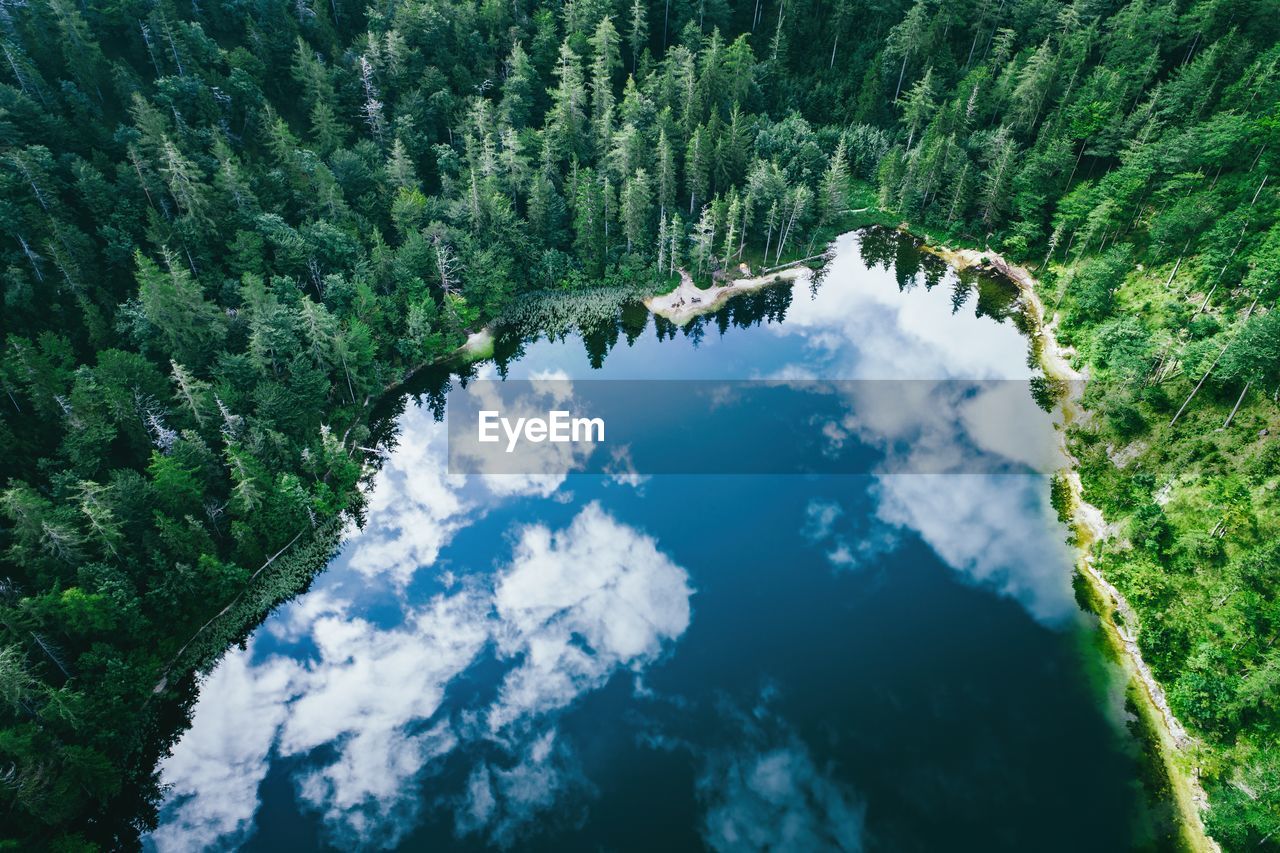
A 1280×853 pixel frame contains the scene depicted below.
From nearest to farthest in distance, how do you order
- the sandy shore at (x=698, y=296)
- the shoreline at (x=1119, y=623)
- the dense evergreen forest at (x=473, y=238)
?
1. the shoreline at (x=1119, y=623)
2. the dense evergreen forest at (x=473, y=238)
3. the sandy shore at (x=698, y=296)

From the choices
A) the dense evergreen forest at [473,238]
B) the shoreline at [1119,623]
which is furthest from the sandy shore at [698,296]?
the shoreline at [1119,623]

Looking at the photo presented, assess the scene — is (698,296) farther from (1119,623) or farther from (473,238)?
(1119,623)

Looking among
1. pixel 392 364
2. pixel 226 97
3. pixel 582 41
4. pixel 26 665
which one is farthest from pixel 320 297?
pixel 582 41

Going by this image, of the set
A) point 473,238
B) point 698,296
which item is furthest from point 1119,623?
point 473,238

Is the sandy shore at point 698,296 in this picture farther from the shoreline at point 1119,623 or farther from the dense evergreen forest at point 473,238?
the shoreline at point 1119,623

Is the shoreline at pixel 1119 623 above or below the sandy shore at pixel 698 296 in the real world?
below

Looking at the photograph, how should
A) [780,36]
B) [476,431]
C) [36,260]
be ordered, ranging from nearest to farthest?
[36,260], [476,431], [780,36]

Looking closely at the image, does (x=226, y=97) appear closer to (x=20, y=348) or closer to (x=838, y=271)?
(x=20, y=348)
